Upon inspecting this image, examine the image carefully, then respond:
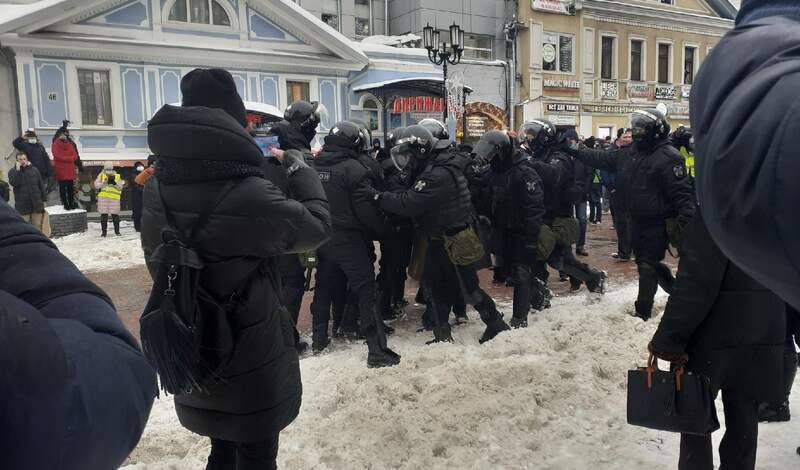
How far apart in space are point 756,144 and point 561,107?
103 ft

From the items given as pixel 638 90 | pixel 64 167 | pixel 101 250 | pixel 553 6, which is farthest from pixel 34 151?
pixel 638 90

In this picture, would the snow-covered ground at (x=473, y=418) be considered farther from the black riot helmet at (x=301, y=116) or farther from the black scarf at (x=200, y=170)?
the black riot helmet at (x=301, y=116)

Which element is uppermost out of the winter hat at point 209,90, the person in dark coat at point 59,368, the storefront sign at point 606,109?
the storefront sign at point 606,109

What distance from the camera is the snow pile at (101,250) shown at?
11.5 meters

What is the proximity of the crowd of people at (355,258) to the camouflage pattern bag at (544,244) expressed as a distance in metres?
0.03

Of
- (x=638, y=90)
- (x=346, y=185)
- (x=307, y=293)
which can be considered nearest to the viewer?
(x=346, y=185)

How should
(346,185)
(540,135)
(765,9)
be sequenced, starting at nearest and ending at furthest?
(765,9)
(346,185)
(540,135)

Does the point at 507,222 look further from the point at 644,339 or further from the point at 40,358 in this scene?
the point at 40,358

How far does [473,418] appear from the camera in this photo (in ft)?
14.3

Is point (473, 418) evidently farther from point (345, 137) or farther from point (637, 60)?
point (637, 60)

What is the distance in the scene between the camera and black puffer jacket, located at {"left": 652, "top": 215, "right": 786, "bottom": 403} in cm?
282

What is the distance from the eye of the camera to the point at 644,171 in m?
6.56

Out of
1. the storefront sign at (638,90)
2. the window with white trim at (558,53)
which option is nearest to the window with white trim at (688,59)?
the storefront sign at (638,90)

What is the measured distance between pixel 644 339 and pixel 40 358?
6.07 metres
